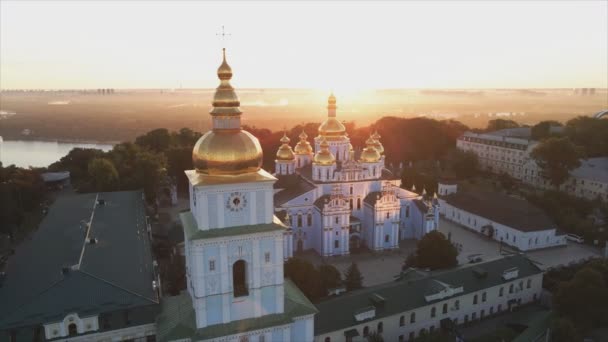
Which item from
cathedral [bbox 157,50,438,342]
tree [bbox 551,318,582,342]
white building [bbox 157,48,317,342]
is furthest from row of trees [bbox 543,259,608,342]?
white building [bbox 157,48,317,342]

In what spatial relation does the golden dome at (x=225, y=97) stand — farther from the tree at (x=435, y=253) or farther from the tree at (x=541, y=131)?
the tree at (x=541, y=131)

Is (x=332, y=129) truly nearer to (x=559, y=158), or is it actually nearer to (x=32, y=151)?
(x=559, y=158)

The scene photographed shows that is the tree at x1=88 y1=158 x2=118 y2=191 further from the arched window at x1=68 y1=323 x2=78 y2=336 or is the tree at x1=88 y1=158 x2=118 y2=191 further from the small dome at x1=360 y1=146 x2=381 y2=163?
the arched window at x1=68 y1=323 x2=78 y2=336

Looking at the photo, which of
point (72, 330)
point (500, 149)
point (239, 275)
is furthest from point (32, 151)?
point (239, 275)

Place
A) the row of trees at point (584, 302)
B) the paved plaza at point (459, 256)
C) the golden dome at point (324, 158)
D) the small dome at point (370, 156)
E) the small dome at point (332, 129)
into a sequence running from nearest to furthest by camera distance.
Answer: the row of trees at point (584, 302), the paved plaza at point (459, 256), the golden dome at point (324, 158), the small dome at point (370, 156), the small dome at point (332, 129)

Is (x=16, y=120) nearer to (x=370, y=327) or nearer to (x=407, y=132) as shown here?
(x=407, y=132)

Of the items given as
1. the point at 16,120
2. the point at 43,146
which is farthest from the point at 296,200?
the point at 43,146

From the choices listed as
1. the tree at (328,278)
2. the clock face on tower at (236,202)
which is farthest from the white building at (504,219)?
the clock face on tower at (236,202)

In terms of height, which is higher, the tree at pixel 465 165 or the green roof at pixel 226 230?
the green roof at pixel 226 230
